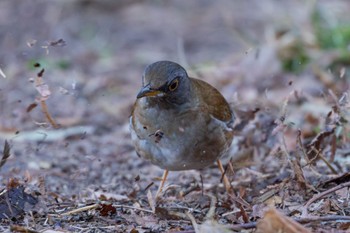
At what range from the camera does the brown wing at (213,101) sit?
532 cm

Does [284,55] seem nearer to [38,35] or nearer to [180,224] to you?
[38,35]

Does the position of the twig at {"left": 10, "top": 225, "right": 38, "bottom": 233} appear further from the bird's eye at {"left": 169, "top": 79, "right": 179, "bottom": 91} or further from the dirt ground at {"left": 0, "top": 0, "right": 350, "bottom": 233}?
the bird's eye at {"left": 169, "top": 79, "right": 179, "bottom": 91}

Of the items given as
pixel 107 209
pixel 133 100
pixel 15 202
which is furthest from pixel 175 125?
pixel 133 100

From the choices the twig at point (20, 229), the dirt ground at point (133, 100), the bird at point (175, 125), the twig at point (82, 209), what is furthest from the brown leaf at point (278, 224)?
the bird at point (175, 125)

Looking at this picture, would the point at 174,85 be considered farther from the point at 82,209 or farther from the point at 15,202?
the point at 15,202

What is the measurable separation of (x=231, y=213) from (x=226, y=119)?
3.49 feet

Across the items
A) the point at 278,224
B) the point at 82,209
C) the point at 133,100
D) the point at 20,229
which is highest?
the point at 278,224

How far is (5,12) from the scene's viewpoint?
483 inches

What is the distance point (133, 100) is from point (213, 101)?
3.50m

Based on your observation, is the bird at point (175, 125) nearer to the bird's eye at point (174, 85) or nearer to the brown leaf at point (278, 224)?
the bird's eye at point (174, 85)

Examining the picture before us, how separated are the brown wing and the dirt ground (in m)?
0.33

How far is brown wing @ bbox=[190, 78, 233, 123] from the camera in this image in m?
5.32

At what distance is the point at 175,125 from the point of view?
5.04 m

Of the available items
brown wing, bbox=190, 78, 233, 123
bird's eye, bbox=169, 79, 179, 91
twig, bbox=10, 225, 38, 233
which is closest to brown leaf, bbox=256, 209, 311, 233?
twig, bbox=10, 225, 38, 233
